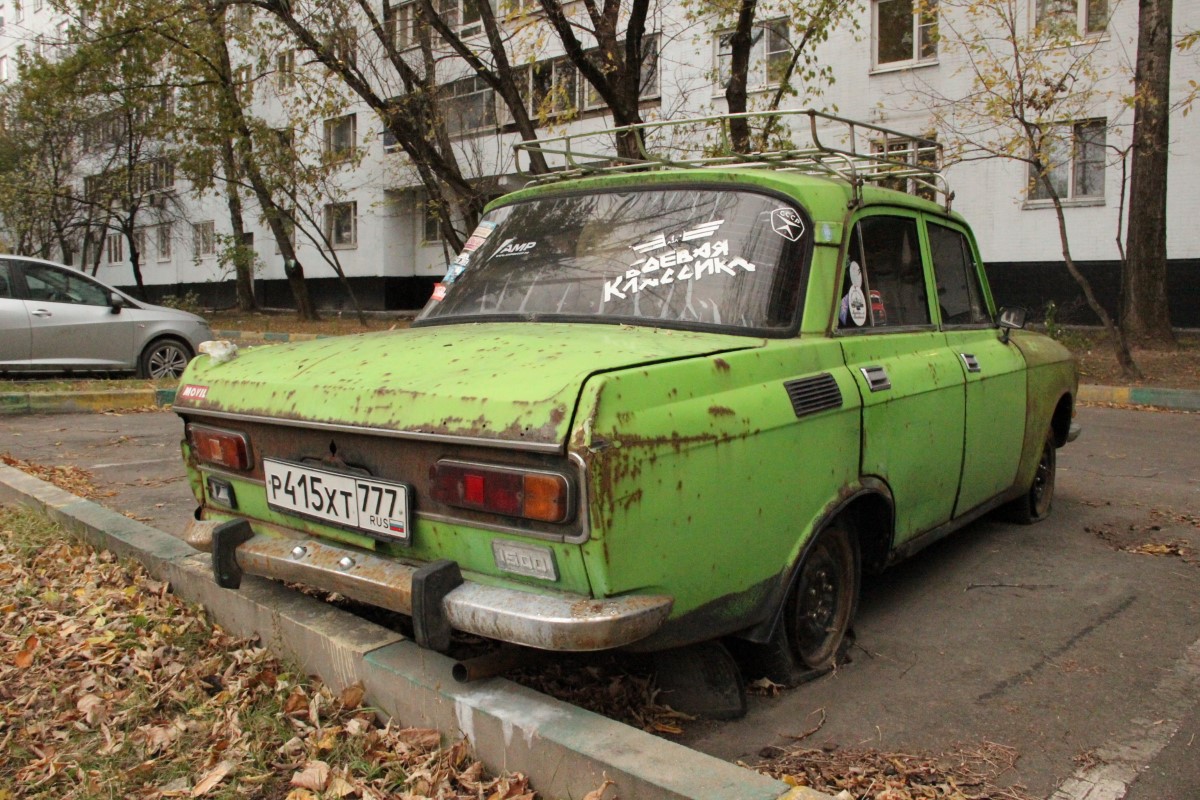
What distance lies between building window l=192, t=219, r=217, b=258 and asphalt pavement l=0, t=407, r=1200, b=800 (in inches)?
1263

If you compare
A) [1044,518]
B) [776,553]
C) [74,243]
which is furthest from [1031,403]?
[74,243]

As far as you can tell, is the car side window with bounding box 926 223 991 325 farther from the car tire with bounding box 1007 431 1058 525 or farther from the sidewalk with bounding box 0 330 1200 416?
the sidewalk with bounding box 0 330 1200 416

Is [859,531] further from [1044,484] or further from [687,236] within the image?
[1044,484]

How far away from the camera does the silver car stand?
1036 centimetres

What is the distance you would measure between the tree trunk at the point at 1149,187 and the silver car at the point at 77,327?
10.8 meters

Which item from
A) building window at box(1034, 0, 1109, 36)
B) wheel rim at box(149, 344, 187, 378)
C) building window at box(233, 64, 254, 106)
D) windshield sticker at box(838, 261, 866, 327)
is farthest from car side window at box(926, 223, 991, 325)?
building window at box(233, 64, 254, 106)

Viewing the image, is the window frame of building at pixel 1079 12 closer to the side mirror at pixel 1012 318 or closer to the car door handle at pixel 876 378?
the side mirror at pixel 1012 318

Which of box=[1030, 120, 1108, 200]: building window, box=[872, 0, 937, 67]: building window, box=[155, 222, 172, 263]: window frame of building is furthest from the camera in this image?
box=[155, 222, 172, 263]: window frame of building

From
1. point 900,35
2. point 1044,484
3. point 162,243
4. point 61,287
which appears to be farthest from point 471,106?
point 1044,484

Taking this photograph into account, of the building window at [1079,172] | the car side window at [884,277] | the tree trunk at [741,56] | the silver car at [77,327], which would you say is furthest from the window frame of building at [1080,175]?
the car side window at [884,277]

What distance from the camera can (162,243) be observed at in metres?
38.8

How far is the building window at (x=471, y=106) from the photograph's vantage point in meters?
26.4

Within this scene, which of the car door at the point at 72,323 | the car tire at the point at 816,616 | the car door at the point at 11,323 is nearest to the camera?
the car tire at the point at 816,616

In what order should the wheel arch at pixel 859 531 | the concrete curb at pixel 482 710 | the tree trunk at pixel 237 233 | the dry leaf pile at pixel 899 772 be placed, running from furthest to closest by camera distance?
the tree trunk at pixel 237 233, the wheel arch at pixel 859 531, the dry leaf pile at pixel 899 772, the concrete curb at pixel 482 710
